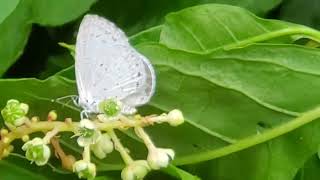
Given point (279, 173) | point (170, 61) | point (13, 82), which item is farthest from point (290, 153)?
point (13, 82)

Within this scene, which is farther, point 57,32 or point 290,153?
point 57,32

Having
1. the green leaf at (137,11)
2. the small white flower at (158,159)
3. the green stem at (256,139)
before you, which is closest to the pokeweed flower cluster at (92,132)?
the small white flower at (158,159)

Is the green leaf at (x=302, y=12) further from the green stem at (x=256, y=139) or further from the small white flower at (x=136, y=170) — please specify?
the small white flower at (x=136, y=170)

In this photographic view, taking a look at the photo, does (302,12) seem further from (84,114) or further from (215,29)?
(84,114)

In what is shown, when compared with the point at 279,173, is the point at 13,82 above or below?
above

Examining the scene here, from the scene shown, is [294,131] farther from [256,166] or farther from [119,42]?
[119,42]

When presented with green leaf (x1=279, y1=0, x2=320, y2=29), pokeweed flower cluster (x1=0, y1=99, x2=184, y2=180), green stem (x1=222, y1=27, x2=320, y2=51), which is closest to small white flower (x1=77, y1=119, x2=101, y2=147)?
pokeweed flower cluster (x1=0, y1=99, x2=184, y2=180)
